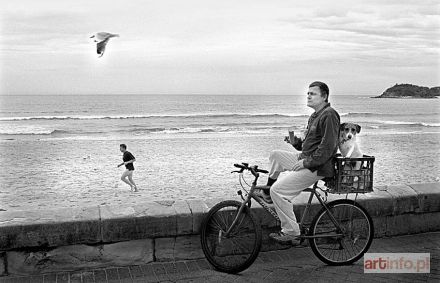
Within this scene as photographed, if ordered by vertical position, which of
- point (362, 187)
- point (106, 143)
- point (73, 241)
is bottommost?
point (106, 143)

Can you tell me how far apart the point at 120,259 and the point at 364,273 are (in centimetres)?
205

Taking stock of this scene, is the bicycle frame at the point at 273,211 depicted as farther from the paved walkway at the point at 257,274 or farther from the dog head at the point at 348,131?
the dog head at the point at 348,131

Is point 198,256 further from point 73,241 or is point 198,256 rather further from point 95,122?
point 95,122

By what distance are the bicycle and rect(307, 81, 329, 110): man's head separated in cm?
50

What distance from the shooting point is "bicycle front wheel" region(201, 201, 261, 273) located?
415 centimetres

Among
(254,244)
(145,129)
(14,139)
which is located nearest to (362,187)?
(254,244)

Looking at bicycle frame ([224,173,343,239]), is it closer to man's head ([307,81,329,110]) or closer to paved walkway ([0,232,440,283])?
paved walkway ([0,232,440,283])

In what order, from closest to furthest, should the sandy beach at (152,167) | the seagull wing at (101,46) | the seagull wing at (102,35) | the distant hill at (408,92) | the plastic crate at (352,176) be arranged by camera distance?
1. the plastic crate at (352,176)
2. the seagull wing at (101,46)
3. the seagull wing at (102,35)
4. the sandy beach at (152,167)
5. the distant hill at (408,92)

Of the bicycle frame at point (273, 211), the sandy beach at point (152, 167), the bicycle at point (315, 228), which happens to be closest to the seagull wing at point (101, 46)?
the sandy beach at point (152, 167)

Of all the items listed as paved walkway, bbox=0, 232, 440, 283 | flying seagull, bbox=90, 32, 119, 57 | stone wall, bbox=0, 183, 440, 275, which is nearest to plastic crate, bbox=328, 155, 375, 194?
stone wall, bbox=0, 183, 440, 275

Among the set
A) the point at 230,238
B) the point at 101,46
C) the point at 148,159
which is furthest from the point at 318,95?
the point at 148,159

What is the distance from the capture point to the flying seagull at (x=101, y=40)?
6.42 meters

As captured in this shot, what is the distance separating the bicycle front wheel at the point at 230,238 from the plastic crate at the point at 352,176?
2.52 ft

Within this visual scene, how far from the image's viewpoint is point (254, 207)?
4480mm
